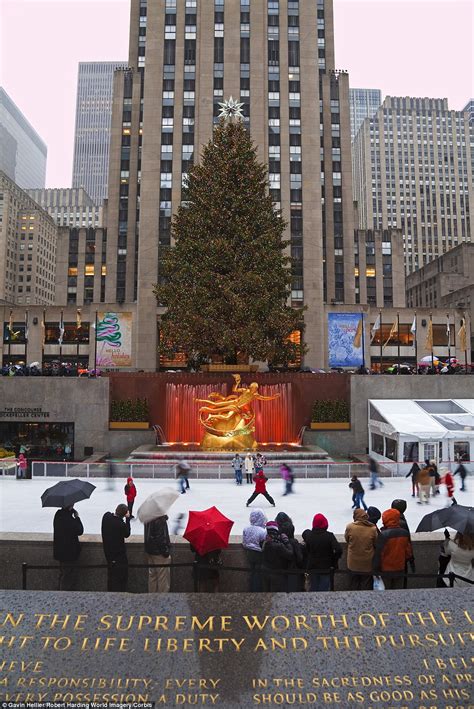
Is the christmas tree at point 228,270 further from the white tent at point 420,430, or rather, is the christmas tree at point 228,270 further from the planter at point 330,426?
the white tent at point 420,430

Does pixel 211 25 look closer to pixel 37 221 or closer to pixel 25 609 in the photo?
pixel 25 609

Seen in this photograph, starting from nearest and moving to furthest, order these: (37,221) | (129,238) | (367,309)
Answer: (367,309) < (129,238) < (37,221)

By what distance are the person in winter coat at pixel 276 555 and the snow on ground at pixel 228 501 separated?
16.7ft

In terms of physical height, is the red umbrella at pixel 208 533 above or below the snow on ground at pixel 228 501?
above

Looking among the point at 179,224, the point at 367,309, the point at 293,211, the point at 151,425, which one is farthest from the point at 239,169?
the point at 367,309

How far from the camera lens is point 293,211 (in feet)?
180

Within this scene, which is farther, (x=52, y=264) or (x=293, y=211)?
(x=52, y=264)

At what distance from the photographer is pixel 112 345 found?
48.9 m

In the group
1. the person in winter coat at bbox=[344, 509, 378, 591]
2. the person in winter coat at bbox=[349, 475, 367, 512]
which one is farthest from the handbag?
the person in winter coat at bbox=[349, 475, 367, 512]

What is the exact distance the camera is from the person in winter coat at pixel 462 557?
6.59 metres

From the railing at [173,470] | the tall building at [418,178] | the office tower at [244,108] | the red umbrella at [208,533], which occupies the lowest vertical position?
the railing at [173,470]

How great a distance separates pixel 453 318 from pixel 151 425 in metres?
40.4

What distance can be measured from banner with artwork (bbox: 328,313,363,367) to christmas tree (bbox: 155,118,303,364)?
1515 cm

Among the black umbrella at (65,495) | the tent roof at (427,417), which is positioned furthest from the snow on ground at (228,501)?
the tent roof at (427,417)
